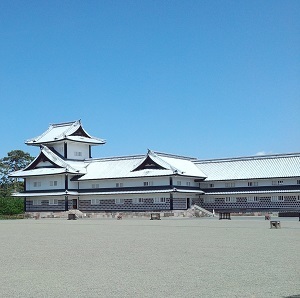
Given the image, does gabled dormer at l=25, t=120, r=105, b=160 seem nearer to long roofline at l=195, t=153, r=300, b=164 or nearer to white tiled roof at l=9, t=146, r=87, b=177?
white tiled roof at l=9, t=146, r=87, b=177

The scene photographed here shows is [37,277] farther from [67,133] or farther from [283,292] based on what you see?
[67,133]

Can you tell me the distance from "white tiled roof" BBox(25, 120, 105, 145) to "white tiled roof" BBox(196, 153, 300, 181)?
16.7 metres

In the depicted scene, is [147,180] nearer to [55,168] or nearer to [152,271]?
[55,168]

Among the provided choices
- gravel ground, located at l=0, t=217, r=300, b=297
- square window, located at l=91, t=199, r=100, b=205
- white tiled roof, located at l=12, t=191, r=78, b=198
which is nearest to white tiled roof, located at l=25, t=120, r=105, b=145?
white tiled roof, located at l=12, t=191, r=78, b=198

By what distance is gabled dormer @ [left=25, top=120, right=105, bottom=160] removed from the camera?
2633 inches

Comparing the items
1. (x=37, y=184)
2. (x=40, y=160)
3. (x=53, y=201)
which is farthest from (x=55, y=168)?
(x=53, y=201)

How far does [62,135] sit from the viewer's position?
66.6 metres

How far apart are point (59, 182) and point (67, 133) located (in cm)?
691

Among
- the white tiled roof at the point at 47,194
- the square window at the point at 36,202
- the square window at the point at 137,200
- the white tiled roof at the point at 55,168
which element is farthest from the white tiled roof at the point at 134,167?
the square window at the point at 36,202

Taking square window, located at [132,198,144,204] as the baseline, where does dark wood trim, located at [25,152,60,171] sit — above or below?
above

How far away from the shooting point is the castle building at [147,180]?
56.5 m

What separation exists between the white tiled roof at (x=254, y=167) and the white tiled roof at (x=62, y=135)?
16.7 m

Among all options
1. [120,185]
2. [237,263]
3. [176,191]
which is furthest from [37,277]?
[120,185]

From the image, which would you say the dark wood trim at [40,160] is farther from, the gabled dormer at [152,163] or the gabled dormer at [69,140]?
the gabled dormer at [152,163]
